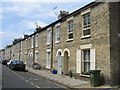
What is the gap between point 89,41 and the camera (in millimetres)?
14078

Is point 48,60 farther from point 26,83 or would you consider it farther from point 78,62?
point 26,83

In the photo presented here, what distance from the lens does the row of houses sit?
1222 centimetres

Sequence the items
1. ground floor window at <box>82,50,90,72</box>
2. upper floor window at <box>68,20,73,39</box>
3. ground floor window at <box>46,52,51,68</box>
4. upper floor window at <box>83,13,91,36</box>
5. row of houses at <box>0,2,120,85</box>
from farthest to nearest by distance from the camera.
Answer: ground floor window at <box>46,52,51,68</box>
upper floor window at <box>68,20,73,39</box>
upper floor window at <box>83,13,91,36</box>
ground floor window at <box>82,50,90,72</box>
row of houses at <box>0,2,120,85</box>

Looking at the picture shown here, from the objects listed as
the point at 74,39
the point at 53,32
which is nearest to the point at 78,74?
the point at 74,39

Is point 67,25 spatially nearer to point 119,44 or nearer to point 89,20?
point 89,20

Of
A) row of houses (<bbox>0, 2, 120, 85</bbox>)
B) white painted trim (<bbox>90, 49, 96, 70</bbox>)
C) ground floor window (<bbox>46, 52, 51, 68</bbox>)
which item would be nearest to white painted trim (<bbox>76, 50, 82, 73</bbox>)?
row of houses (<bbox>0, 2, 120, 85</bbox>)

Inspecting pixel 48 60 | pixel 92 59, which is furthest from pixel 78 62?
pixel 48 60

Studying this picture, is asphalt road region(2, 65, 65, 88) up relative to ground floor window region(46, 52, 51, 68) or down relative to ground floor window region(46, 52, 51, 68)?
down

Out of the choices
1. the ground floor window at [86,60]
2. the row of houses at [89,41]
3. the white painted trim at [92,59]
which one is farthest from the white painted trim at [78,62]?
the white painted trim at [92,59]

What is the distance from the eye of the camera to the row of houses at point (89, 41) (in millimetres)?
12219

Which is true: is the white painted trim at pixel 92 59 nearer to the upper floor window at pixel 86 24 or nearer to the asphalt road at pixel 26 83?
the upper floor window at pixel 86 24

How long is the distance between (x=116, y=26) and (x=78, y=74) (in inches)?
202

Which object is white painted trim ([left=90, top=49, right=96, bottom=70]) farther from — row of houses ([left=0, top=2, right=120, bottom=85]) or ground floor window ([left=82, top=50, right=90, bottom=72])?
ground floor window ([left=82, top=50, right=90, bottom=72])

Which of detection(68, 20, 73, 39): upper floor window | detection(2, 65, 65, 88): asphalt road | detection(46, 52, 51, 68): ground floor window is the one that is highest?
detection(68, 20, 73, 39): upper floor window
